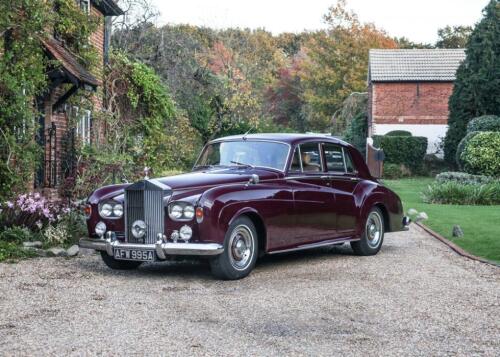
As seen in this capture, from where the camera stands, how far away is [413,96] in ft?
157

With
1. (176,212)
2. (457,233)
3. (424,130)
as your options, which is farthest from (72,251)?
(424,130)

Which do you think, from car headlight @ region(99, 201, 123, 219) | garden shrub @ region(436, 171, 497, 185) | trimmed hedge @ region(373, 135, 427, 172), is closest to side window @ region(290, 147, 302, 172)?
car headlight @ region(99, 201, 123, 219)

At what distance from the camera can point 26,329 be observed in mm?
6301

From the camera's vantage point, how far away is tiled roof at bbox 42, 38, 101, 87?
591 inches

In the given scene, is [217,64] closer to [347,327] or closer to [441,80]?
[441,80]

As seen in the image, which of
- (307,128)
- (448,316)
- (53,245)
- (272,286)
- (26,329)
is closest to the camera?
(26,329)

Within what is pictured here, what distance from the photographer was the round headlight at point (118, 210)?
927 centimetres

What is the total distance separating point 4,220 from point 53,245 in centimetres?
90

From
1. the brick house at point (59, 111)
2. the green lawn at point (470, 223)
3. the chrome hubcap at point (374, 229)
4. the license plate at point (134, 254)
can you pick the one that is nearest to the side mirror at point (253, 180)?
the license plate at point (134, 254)

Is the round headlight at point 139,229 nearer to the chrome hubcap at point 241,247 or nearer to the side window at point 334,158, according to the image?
the chrome hubcap at point 241,247

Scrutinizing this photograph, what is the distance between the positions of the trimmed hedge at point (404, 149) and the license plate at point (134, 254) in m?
29.8

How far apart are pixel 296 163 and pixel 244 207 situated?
1558 millimetres

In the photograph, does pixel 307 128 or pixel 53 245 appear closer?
pixel 53 245

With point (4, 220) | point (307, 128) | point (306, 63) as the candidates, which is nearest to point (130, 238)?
point (4, 220)
